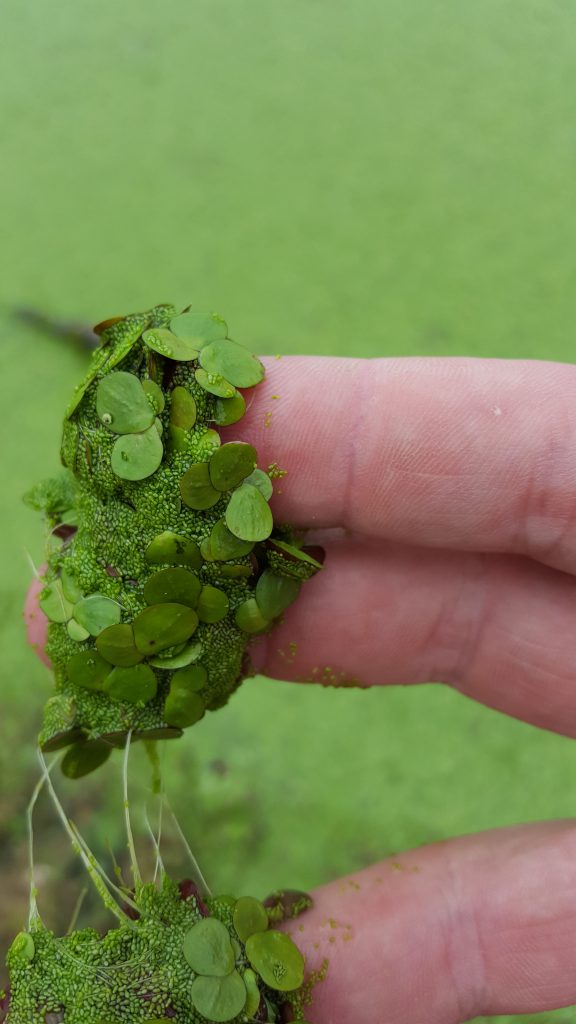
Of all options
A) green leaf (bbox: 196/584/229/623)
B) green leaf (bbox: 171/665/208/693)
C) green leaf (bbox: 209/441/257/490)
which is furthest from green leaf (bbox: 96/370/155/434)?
green leaf (bbox: 171/665/208/693)

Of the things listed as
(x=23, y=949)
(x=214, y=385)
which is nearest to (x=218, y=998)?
(x=23, y=949)

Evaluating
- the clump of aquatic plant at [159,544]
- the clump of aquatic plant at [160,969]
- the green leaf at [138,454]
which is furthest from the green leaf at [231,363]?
the clump of aquatic plant at [160,969]

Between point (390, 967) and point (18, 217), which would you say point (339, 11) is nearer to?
point (18, 217)

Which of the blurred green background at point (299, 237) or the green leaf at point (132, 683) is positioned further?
the blurred green background at point (299, 237)

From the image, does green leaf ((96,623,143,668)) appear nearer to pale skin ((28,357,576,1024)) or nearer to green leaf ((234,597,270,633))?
green leaf ((234,597,270,633))

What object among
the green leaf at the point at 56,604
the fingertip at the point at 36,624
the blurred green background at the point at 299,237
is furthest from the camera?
the blurred green background at the point at 299,237

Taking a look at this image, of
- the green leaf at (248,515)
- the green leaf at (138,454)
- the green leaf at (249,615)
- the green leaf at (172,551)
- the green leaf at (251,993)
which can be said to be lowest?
the green leaf at (251,993)

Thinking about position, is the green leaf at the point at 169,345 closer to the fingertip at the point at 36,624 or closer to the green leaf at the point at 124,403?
the green leaf at the point at 124,403
